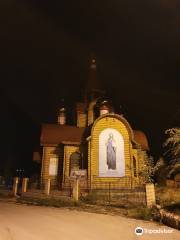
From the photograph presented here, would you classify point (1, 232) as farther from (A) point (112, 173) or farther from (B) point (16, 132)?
(B) point (16, 132)

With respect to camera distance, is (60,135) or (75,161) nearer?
(75,161)

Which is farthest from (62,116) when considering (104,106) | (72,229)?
(72,229)

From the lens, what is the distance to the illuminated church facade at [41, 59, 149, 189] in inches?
794

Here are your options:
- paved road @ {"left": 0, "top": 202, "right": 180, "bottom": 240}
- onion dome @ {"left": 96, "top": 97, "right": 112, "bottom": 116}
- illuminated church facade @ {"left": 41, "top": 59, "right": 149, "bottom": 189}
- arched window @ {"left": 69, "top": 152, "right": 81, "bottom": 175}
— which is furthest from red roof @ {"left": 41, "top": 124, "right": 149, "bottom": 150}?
paved road @ {"left": 0, "top": 202, "right": 180, "bottom": 240}

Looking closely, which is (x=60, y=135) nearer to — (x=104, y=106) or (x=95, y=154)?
(x=95, y=154)

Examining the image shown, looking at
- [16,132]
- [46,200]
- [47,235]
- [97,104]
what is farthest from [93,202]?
[16,132]

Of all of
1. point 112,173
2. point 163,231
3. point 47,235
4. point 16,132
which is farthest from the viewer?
point 16,132

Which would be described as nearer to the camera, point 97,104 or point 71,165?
point 71,165

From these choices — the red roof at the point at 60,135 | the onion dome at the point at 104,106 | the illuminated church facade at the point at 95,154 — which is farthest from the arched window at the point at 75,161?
the onion dome at the point at 104,106

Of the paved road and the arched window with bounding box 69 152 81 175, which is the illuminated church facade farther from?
the paved road

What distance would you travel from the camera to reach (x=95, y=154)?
2064 centimetres

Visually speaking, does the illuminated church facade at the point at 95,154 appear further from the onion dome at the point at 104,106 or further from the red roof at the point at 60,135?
the onion dome at the point at 104,106

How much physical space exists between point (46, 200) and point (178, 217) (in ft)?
28.3

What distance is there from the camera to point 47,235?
6422mm
